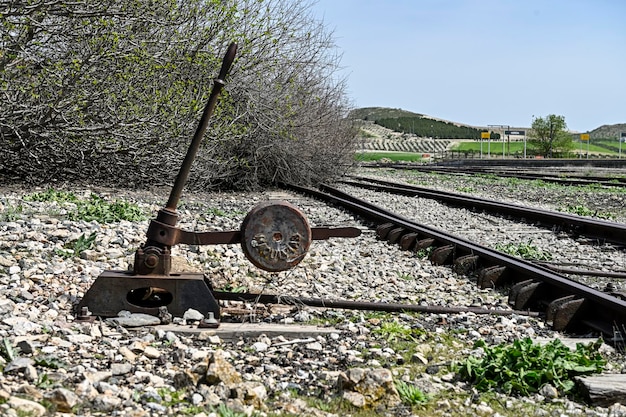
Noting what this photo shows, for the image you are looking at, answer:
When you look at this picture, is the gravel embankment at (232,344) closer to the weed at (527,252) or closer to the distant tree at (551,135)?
the weed at (527,252)

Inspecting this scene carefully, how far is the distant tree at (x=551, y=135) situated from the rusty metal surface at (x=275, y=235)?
9519 centimetres

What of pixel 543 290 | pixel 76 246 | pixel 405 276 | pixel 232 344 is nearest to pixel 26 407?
pixel 232 344

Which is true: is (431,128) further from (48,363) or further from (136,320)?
(48,363)

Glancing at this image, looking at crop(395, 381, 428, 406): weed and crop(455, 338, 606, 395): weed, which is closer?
crop(395, 381, 428, 406): weed

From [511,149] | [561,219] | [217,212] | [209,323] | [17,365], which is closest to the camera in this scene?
[17,365]

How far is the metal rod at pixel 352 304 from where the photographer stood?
5.20m

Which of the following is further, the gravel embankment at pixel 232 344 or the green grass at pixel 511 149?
the green grass at pixel 511 149

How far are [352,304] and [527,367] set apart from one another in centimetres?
159

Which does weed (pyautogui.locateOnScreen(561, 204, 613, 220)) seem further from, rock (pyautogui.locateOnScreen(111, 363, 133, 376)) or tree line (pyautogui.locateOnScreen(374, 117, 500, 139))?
tree line (pyautogui.locateOnScreen(374, 117, 500, 139))

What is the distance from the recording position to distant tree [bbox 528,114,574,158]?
318 feet

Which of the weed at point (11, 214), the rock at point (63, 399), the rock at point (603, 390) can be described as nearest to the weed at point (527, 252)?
the rock at point (603, 390)

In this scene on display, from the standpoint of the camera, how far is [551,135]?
97438 millimetres

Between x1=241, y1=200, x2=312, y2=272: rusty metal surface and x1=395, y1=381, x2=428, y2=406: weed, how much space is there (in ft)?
5.14

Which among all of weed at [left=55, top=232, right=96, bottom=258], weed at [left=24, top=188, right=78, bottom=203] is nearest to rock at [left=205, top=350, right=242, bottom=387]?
weed at [left=55, top=232, right=96, bottom=258]
